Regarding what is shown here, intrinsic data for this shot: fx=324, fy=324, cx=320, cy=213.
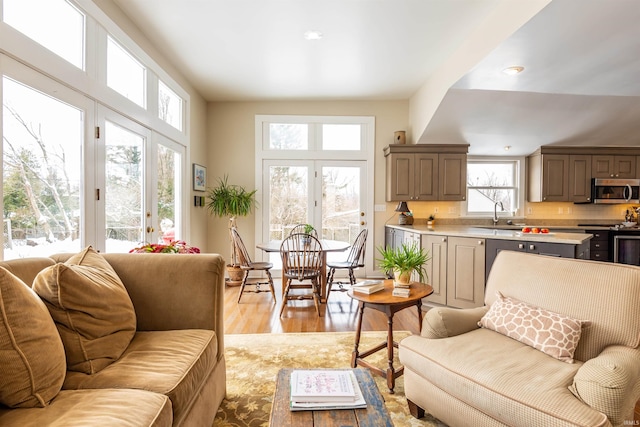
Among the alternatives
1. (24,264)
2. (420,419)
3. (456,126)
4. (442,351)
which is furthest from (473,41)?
(24,264)

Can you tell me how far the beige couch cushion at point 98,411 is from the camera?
1023mm

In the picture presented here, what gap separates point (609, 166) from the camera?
16.6 feet

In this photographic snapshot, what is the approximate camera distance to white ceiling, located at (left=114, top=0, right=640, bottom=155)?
2746 mm

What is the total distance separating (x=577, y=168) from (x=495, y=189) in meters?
1.18

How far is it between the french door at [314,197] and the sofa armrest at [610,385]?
13.0 ft

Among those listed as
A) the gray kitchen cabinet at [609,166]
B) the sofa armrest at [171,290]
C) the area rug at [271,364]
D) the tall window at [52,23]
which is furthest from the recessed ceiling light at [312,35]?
the gray kitchen cabinet at [609,166]

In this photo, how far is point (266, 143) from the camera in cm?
524

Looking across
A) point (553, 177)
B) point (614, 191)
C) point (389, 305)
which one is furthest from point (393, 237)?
point (614, 191)

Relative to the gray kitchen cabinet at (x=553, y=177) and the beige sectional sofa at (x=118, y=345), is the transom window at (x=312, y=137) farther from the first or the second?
the beige sectional sofa at (x=118, y=345)

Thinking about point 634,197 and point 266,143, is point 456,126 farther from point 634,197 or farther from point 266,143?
point 634,197

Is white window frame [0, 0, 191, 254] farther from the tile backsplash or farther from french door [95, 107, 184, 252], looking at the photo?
the tile backsplash

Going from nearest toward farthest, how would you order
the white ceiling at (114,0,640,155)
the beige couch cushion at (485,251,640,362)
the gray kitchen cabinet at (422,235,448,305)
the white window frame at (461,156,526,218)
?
the beige couch cushion at (485,251,640,362) < the white ceiling at (114,0,640,155) < the gray kitchen cabinet at (422,235,448,305) < the white window frame at (461,156,526,218)

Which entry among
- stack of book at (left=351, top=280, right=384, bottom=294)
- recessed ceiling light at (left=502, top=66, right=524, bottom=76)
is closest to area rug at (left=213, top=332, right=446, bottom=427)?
stack of book at (left=351, top=280, right=384, bottom=294)

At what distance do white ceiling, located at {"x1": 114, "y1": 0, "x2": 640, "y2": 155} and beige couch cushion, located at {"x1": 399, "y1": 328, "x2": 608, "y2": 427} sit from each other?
7.67ft
